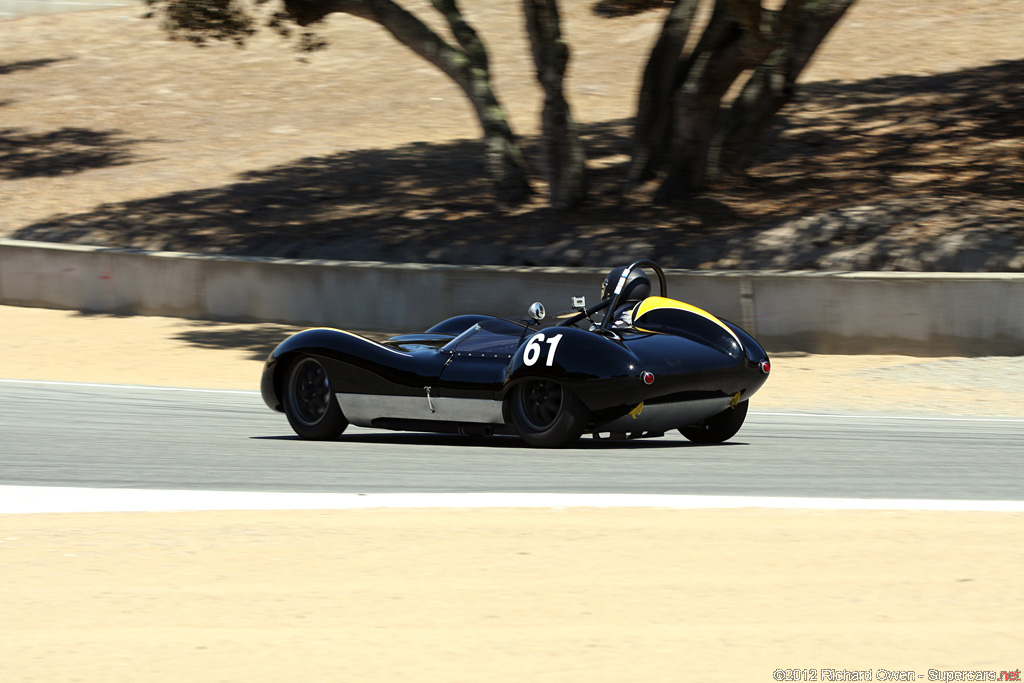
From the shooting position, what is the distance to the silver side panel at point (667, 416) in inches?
313

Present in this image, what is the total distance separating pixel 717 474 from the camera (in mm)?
7445

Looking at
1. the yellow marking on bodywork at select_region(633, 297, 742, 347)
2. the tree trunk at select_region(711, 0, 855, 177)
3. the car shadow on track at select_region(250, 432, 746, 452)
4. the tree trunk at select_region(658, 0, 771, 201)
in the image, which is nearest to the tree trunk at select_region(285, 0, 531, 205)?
the tree trunk at select_region(658, 0, 771, 201)

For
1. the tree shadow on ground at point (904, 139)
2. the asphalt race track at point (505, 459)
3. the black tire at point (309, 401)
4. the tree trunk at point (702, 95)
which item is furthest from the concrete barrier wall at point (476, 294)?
the black tire at point (309, 401)

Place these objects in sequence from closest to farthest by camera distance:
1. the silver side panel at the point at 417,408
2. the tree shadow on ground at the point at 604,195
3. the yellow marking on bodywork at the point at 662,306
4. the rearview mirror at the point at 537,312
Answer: the rearview mirror at the point at 537,312 < the silver side panel at the point at 417,408 < the yellow marking on bodywork at the point at 662,306 < the tree shadow on ground at the point at 604,195

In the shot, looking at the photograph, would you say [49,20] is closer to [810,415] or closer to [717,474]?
[810,415]

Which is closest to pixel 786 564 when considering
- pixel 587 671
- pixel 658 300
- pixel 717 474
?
pixel 587 671

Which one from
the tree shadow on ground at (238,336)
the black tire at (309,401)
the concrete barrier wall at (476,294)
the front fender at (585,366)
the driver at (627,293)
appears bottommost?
the tree shadow on ground at (238,336)

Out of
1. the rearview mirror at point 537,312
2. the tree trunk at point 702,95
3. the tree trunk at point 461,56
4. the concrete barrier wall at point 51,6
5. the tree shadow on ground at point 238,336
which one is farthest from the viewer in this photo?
the concrete barrier wall at point 51,6

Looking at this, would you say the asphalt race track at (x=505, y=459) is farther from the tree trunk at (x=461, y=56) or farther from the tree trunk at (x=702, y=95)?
the tree trunk at (x=461, y=56)

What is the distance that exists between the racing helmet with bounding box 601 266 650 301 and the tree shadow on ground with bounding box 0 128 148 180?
20353 mm

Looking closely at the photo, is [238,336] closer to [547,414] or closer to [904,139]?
[547,414]

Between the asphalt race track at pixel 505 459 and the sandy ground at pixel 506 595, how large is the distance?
0.83 metres

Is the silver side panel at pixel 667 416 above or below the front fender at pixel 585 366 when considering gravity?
below

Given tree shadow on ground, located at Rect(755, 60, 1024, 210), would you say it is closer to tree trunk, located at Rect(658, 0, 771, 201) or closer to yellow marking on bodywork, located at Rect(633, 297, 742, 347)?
tree trunk, located at Rect(658, 0, 771, 201)
